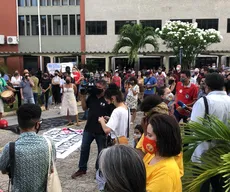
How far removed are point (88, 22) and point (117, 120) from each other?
99.9 feet

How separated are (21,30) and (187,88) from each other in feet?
103

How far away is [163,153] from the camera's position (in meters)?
2.38

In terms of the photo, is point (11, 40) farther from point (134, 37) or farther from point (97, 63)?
point (134, 37)

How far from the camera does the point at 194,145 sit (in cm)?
348

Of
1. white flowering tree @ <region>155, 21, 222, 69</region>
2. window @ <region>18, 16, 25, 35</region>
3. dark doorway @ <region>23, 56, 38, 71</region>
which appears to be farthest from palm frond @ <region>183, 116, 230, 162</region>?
window @ <region>18, 16, 25, 35</region>

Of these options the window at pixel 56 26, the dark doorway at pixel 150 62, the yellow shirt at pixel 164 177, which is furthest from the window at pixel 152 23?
the yellow shirt at pixel 164 177

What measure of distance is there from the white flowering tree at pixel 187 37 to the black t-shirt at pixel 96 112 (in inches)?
692

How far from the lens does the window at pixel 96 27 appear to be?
33.6 metres

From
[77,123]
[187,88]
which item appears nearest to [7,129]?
[77,123]

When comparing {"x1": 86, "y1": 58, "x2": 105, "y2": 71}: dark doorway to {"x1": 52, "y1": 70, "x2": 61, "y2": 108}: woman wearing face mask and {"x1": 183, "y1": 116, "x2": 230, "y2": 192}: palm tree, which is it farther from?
{"x1": 183, "y1": 116, "x2": 230, "y2": 192}: palm tree

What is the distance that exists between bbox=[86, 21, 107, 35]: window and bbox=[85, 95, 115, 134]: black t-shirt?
2886 cm

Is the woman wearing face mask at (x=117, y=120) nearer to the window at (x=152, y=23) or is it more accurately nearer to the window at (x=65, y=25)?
the window at (x=152, y=23)

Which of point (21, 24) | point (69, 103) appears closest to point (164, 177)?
point (69, 103)

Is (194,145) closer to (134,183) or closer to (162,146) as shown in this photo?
(162,146)
